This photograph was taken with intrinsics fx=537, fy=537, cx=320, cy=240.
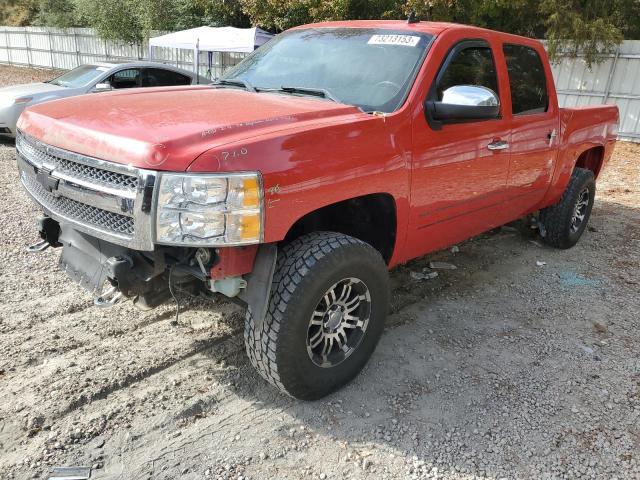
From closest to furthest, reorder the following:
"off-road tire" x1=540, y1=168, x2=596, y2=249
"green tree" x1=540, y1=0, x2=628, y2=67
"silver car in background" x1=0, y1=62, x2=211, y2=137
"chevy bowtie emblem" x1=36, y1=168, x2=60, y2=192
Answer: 1. "chevy bowtie emblem" x1=36, y1=168, x2=60, y2=192
2. "off-road tire" x1=540, y1=168, x2=596, y2=249
3. "silver car in background" x1=0, y1=62, x2=211, y2=137
4. "green tree" x1=540, y1=0, x2=628, y2=67

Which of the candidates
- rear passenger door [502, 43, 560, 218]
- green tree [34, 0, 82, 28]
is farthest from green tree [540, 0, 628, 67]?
green tree [34, 0, 82, 28]

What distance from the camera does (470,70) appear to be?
3.85m

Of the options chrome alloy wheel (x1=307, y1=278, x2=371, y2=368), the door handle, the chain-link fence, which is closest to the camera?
chrome alloy wheel (x1=307, y1=278, x2=371, y2=368)

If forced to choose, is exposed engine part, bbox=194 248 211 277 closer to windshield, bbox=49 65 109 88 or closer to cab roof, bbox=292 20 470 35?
cab roof, bbox=292 20 470 35

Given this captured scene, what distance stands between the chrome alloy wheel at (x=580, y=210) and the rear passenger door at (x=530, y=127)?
1054 mm

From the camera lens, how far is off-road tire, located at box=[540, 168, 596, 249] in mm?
5480

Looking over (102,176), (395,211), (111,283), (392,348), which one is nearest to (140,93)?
(102,176)

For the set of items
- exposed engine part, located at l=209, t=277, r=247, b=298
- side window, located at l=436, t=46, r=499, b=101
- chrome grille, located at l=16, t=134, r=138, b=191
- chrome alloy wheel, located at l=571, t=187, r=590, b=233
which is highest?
side window, located at l=436, t=46, r=499, b=101

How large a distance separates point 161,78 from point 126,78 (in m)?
0.73

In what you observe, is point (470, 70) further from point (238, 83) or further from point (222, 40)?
point (222, 40)

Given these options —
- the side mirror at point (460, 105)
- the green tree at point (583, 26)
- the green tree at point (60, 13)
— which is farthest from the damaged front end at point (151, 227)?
the green tree at point (60, 13)

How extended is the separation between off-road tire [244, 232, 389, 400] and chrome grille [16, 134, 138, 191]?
0.86m

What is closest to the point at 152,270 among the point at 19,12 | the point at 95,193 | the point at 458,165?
the point at 95,193

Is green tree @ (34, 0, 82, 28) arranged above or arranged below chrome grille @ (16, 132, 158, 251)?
above
